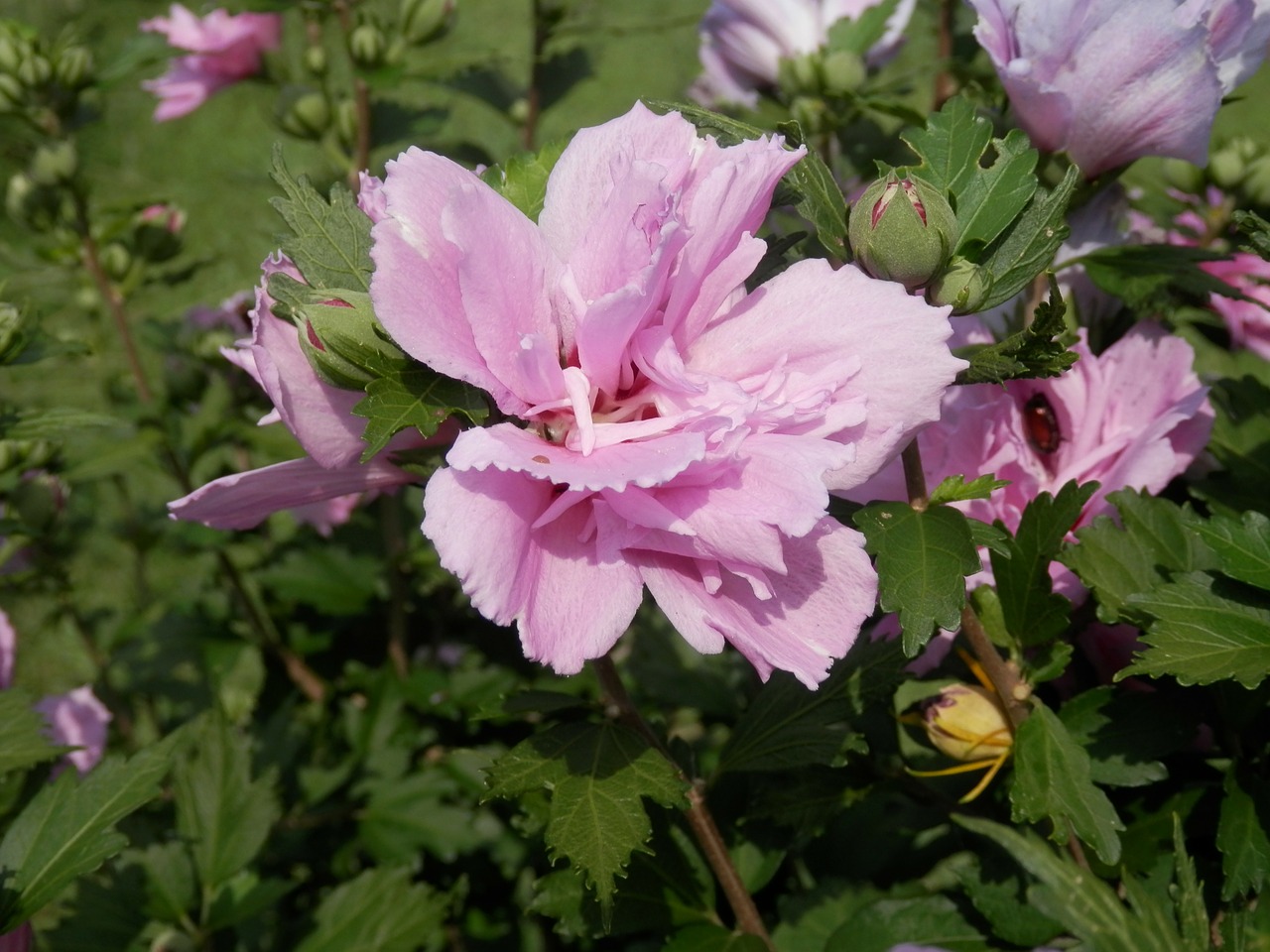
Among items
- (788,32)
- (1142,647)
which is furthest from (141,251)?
(1142,647)

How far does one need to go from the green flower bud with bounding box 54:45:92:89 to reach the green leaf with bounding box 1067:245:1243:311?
4.10 feet

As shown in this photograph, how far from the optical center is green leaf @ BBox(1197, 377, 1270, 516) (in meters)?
0.98

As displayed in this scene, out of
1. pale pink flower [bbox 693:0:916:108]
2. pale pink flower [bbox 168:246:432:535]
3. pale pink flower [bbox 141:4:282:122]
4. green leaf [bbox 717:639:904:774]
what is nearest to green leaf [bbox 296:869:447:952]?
green leaf [bbox 717:639:904:774]

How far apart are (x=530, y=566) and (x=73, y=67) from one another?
4.05ft

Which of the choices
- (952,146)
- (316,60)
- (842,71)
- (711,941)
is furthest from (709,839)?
(316,60)

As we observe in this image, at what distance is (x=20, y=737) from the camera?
101 centimetres

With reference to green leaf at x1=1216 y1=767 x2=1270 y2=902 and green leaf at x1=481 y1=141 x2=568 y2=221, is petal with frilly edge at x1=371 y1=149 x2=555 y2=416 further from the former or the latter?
green leaf at x1=1216 y1=767 x2=1270 y2=902

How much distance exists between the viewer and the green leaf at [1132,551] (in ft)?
2.73

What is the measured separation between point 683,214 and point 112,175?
11.8 ft

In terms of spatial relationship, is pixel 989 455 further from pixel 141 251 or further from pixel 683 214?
pixel 141 251

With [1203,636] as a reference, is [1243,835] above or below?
below

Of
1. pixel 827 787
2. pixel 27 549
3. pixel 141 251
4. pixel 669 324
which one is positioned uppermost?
pixel 669 324

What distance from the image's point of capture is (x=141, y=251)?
176 centimetres

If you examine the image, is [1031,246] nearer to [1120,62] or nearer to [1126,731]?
[1120,62]
